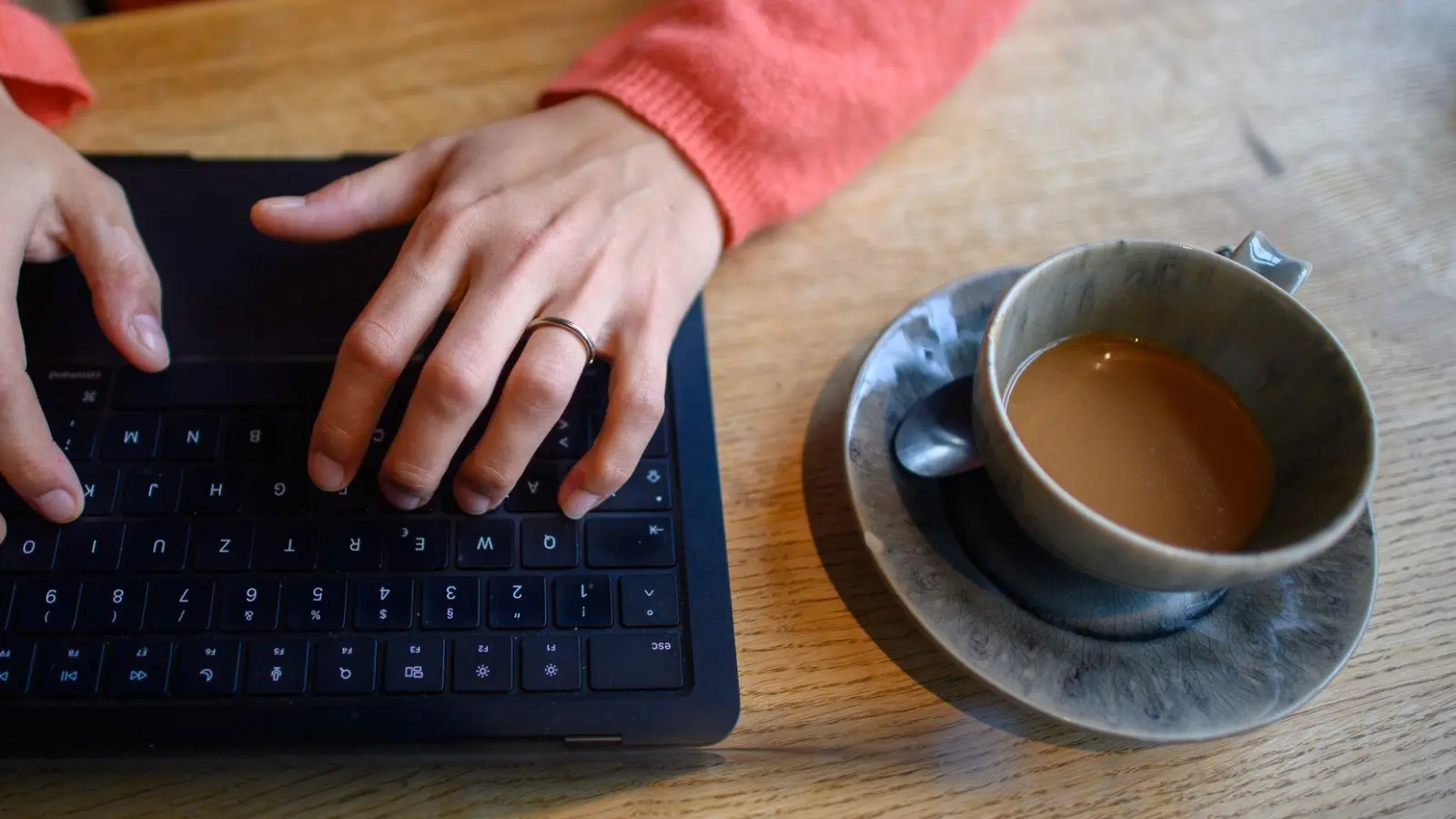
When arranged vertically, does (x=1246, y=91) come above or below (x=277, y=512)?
above

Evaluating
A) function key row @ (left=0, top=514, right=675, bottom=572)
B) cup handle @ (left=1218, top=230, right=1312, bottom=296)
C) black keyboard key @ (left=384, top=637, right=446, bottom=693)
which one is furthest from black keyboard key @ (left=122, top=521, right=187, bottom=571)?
cup handle @ (left=1218, top=230, right=1312, bottom=296)

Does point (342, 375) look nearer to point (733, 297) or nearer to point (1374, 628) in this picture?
point (733, 297)

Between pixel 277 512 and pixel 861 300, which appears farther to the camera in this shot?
pixel 861 300

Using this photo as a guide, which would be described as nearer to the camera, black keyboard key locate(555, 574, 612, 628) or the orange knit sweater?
black keyboard key locate(555, 574, 612, 628)

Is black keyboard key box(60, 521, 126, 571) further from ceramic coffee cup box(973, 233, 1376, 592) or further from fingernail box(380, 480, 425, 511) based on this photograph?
ceramic coffee cup box(973, 233, 1376, 592)

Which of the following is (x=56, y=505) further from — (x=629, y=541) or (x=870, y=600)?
(x=870, y=600)

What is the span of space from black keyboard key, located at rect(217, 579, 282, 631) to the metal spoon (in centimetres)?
28

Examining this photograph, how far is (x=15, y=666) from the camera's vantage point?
1.23ft

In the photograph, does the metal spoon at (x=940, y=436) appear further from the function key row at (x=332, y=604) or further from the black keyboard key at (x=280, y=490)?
the black keyboard key at (x=280, y=490)

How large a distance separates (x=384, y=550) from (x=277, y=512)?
0.17ft

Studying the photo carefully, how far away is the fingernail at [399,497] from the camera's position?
1.39 feet

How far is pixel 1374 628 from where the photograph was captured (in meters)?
0.44

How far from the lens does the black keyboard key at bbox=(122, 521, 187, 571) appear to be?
0.40 metres

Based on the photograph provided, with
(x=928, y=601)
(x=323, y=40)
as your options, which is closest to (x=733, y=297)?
(x=928, y=601)
